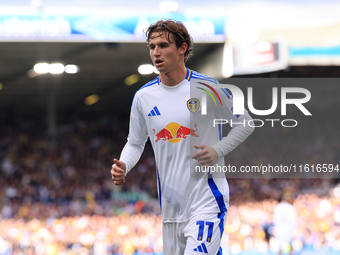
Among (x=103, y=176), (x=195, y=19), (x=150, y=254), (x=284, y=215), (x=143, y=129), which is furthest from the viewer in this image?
(x=103, y=176)

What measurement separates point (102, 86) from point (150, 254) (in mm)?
9472

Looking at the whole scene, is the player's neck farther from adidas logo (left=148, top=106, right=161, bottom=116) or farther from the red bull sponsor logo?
the red bull sponsor logo

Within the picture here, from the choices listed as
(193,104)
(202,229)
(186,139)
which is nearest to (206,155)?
(186,139)

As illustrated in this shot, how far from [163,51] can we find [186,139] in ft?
2.12

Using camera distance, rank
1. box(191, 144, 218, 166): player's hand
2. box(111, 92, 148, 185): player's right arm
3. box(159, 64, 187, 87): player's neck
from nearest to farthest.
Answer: box(191, 144, 218, 166): player's hand < box(159, 64, 187, 87): player's neck < box(111, 92, 148, 185): player's right arm

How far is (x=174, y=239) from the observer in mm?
3246

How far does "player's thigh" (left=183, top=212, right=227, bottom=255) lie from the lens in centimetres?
302

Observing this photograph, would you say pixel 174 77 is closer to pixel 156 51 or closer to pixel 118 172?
pixel 156 51

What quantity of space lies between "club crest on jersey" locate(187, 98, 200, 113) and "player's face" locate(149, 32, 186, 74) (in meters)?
0.28

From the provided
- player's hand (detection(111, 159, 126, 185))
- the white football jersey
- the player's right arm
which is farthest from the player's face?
player's hand (detection(111, 159, 126, 185))

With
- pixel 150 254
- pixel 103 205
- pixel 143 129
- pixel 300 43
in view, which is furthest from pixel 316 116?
pixel 143 129

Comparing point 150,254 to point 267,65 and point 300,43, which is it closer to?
point 267,65

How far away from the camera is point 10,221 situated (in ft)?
37.6

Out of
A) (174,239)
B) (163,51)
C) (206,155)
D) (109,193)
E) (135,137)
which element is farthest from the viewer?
(109,193)
